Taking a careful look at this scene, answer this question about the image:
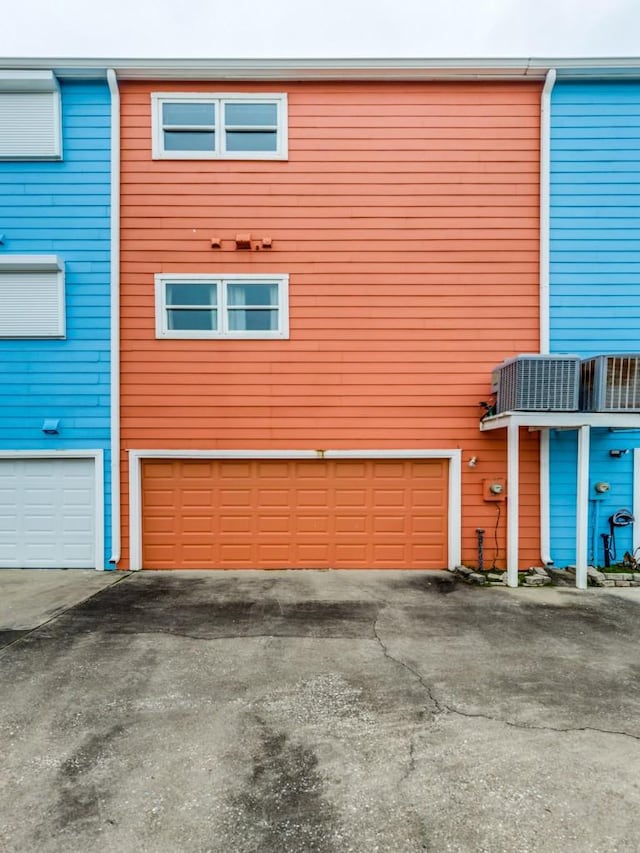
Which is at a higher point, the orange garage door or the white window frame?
the white window frame

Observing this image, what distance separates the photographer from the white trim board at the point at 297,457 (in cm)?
684

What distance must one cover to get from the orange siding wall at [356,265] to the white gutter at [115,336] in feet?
0.38

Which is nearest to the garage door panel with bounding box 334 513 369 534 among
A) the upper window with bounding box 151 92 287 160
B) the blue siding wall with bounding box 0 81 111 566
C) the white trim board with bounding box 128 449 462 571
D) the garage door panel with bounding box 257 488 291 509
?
the garage door panel with bounding box 257 488 291 509

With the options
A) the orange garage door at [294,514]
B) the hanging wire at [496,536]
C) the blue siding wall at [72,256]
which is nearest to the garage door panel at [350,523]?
the orange garage door at [294,514]

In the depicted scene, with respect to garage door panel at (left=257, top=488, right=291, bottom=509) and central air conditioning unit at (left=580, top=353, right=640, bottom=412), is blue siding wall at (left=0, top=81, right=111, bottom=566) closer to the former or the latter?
garage door panel at (left=257, top=488, right=291, bottom=509)

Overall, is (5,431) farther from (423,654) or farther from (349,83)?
(349,83)

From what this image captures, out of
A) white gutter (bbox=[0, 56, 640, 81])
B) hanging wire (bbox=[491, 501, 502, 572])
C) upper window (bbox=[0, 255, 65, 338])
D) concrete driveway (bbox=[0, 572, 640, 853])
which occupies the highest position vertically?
white gutter (bbox=[0, 56, 640, 81])

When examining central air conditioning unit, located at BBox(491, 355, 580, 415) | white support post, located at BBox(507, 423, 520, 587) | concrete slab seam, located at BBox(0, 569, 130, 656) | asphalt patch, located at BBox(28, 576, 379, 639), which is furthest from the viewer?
white support post, located at BBox(507, 423, 520, 587)

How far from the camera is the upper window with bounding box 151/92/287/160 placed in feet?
22.5

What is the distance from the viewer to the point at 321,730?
9.85 feet

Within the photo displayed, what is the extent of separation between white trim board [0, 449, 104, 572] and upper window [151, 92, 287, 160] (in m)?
4.59

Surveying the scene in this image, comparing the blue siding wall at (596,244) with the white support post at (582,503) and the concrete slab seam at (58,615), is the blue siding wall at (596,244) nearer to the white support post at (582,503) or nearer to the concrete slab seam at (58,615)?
the white support post at (582,503)
